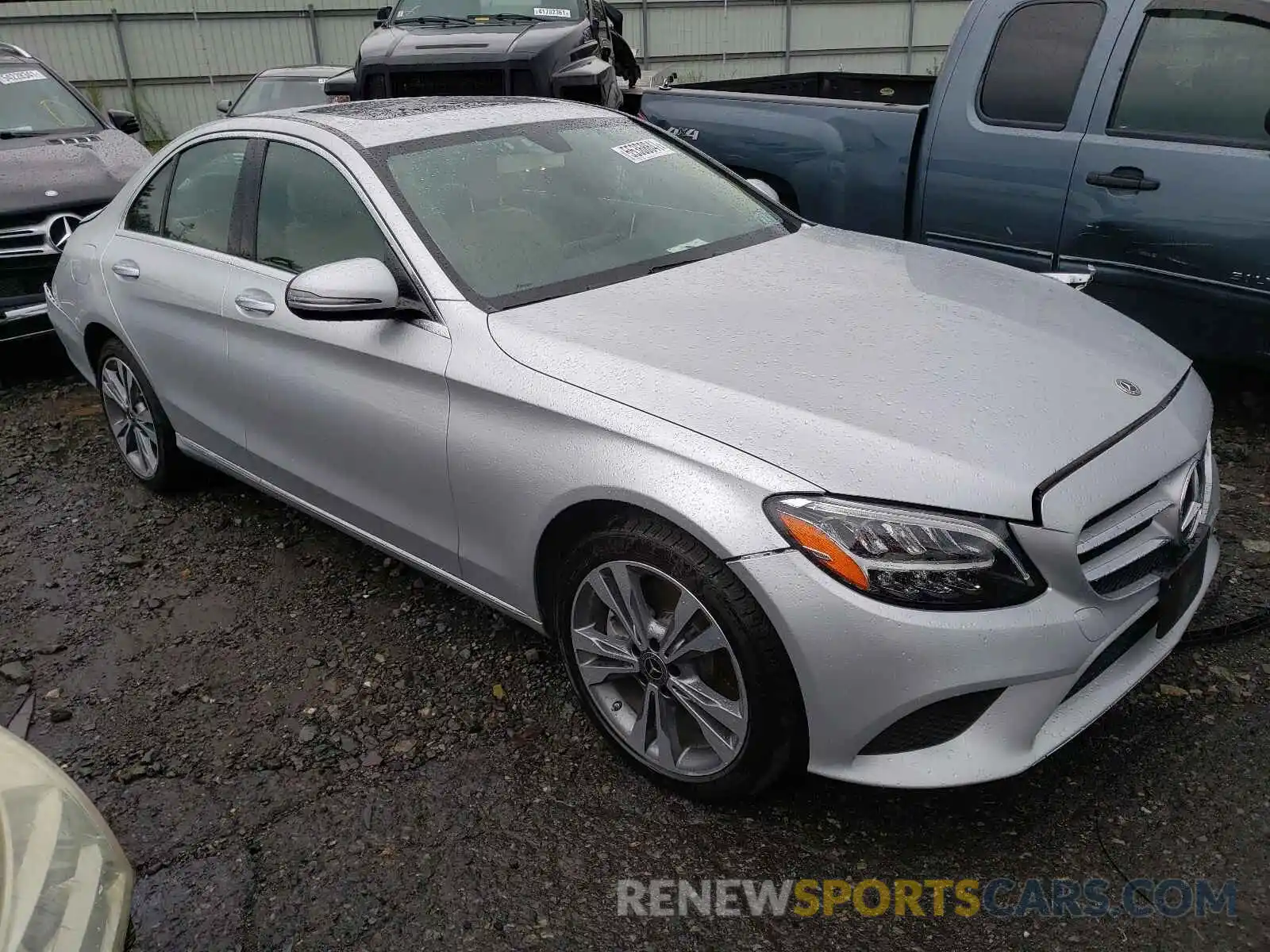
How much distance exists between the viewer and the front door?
9.68 ft

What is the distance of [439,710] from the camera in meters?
3.12

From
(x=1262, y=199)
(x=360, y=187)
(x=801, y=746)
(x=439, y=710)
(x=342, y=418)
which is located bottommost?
(x=439, y=710)

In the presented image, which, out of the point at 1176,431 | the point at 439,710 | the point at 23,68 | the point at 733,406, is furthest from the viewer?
the point at 23,68

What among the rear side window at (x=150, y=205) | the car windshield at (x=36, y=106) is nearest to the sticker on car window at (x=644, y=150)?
the rear side window at (x=150, y=205)

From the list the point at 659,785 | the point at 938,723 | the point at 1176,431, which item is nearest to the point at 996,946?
the point at 938,723

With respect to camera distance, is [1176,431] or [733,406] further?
[1176,431]

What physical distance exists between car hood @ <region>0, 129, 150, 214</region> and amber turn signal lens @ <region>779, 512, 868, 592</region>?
222 inches

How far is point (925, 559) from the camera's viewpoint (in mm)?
2170

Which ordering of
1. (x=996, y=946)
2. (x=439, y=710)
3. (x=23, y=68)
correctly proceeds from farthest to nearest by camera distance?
(x=23, y=68) → (x=439, y=710) → (x=996, y=946)

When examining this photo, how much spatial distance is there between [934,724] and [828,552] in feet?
1.42

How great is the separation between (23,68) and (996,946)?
322 inches

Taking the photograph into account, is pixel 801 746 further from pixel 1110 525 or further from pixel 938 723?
pixel 1110 525

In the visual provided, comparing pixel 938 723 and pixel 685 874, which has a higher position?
pixel 938 723

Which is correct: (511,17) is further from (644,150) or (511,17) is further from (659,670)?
(659,670)
